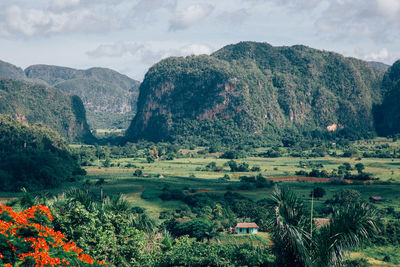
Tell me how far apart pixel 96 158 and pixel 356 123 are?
92443mm

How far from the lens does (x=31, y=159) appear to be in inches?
2574

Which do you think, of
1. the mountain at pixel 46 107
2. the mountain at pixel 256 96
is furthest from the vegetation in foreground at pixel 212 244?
the mountain at pixel 46 107

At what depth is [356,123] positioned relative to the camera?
14862 centimetres

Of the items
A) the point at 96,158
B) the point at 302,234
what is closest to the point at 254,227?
the point at 302,234

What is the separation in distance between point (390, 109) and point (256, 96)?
4674 centimetres

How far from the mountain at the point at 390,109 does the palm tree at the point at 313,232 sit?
13413cm

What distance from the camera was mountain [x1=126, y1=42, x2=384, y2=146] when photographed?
135875 mm

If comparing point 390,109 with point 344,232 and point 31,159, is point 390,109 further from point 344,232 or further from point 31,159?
point 344,232

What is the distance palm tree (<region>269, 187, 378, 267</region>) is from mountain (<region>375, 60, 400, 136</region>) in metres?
134

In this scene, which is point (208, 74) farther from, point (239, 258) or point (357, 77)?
point (239, 258)

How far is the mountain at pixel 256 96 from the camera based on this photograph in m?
136

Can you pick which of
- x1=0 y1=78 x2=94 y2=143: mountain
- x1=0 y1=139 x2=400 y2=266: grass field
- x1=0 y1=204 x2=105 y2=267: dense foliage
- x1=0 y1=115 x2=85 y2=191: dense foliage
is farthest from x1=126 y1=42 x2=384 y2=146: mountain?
x1=0 y1=204 x2=105 y2=267: dense foliage

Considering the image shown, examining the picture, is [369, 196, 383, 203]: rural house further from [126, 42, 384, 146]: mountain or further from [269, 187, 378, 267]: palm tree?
[126, 42, 384, 146]: mountain

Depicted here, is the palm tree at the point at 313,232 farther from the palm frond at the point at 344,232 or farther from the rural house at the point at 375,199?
the rural house at the point at 375,199
